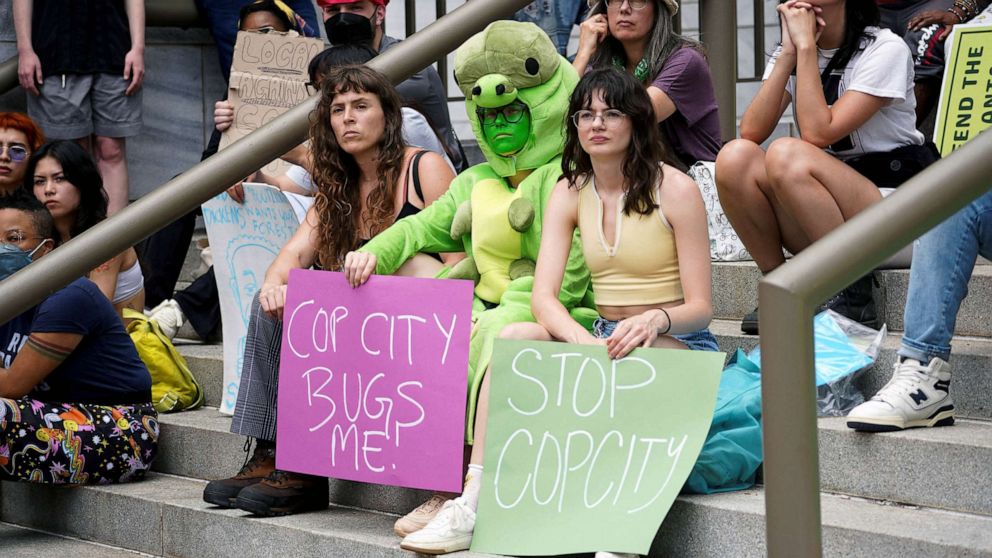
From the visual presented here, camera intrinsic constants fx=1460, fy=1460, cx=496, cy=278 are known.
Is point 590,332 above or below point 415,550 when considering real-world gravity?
above

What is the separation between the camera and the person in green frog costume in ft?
13.1

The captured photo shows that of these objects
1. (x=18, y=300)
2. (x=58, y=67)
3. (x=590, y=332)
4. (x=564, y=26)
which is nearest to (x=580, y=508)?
(x=590, y=332)

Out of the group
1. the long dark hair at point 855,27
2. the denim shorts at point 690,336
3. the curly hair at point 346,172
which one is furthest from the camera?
the curly hair at point 346,172

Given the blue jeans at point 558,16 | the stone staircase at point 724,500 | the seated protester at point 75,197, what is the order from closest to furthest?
1. the stone staircase at point 724,500
2. the seated protester at point 75,197
3. the blue jeans at point 558,16

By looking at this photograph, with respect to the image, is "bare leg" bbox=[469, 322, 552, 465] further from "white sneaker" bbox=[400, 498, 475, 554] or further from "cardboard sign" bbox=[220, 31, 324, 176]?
"cardboard sign" bbox=[220, 31, 324, 176]

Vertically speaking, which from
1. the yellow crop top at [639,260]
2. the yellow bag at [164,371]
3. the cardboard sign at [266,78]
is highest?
the cardboard sign at [266,78]

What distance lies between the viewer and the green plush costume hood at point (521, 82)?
4.00 metres

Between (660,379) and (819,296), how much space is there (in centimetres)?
100

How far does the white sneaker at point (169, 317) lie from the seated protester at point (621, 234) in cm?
226

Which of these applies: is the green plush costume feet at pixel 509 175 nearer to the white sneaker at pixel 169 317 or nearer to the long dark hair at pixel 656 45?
the long dark hair at pixel 656 45

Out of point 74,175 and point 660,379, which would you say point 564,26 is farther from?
point 660,379

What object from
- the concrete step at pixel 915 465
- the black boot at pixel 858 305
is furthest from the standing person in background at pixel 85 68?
the concrete step at pixel 915 465

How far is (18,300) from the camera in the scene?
402 centimetres

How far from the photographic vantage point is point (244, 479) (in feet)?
13.9
